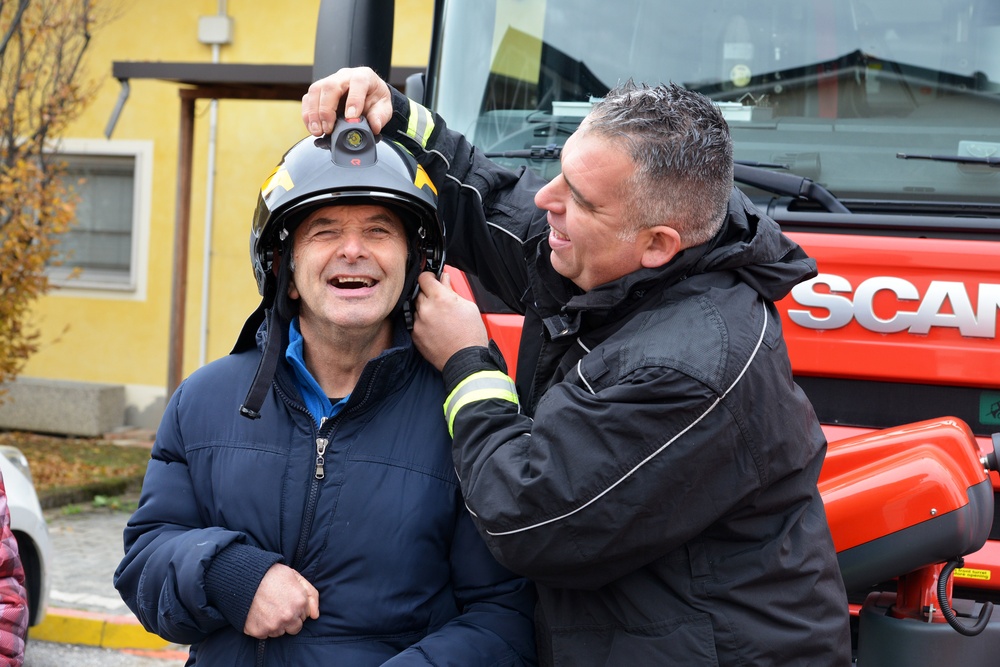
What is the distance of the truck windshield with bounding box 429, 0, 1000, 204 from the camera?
3.08 metres

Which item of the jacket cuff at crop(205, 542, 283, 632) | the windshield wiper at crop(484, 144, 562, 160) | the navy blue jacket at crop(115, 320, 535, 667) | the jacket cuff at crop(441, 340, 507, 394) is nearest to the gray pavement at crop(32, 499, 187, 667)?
the windshield wiper at crop(484, 144, 562, 160)

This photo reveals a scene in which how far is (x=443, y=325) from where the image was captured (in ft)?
7.53

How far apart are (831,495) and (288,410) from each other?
1.26 m

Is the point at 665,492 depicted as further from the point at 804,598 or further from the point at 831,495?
the point at 831,495

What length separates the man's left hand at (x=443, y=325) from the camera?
2.27m

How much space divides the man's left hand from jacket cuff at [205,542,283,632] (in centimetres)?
54

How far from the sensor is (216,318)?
1051 centimetres

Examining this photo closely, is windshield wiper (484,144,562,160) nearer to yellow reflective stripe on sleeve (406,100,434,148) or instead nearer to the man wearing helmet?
yellow reflective stripe on sleeve (406,100,434,148)

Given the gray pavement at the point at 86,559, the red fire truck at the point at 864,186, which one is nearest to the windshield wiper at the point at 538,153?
the red fire truck at the point at 864,186

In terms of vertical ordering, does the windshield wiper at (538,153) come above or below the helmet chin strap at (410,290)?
above

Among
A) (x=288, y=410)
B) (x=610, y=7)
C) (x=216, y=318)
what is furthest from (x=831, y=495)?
(x=216, y=318)

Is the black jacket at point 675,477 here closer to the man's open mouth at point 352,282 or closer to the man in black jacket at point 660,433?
the man in black jacket at point 660,433

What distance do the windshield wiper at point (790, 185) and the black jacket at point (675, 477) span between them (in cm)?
95

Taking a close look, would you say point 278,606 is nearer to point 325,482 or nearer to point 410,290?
point 325,482
